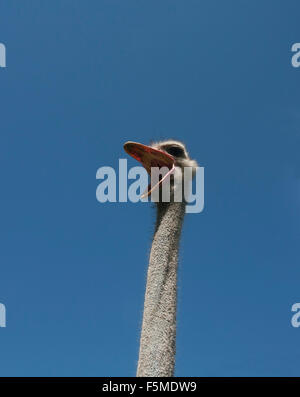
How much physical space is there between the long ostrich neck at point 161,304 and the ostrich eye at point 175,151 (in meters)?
1.33

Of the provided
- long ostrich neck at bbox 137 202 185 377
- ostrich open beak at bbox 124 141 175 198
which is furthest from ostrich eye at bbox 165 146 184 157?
long ostrich neck at bbox 137 202 185 377

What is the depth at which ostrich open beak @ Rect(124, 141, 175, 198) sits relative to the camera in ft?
27.2

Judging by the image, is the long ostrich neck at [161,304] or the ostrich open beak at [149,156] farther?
the ostrich open beak at [149,156]

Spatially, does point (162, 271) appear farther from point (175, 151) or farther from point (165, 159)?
point (175, 151)

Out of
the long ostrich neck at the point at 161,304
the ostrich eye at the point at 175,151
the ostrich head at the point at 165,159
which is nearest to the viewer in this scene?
the long ostrich neck at the point at 161,304


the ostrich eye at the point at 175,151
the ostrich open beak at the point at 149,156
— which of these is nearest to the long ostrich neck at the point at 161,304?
the ostrich open beak at the point at 149,156

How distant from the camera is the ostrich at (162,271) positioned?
623 centimetres

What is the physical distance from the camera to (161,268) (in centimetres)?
690

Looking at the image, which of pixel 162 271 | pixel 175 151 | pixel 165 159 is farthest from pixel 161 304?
pixel 175 151

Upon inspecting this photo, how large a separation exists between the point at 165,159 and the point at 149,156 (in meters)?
0.26

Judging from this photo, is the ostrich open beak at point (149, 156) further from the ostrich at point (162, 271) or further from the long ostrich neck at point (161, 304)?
the long ostrich neck at point (161, 304)
